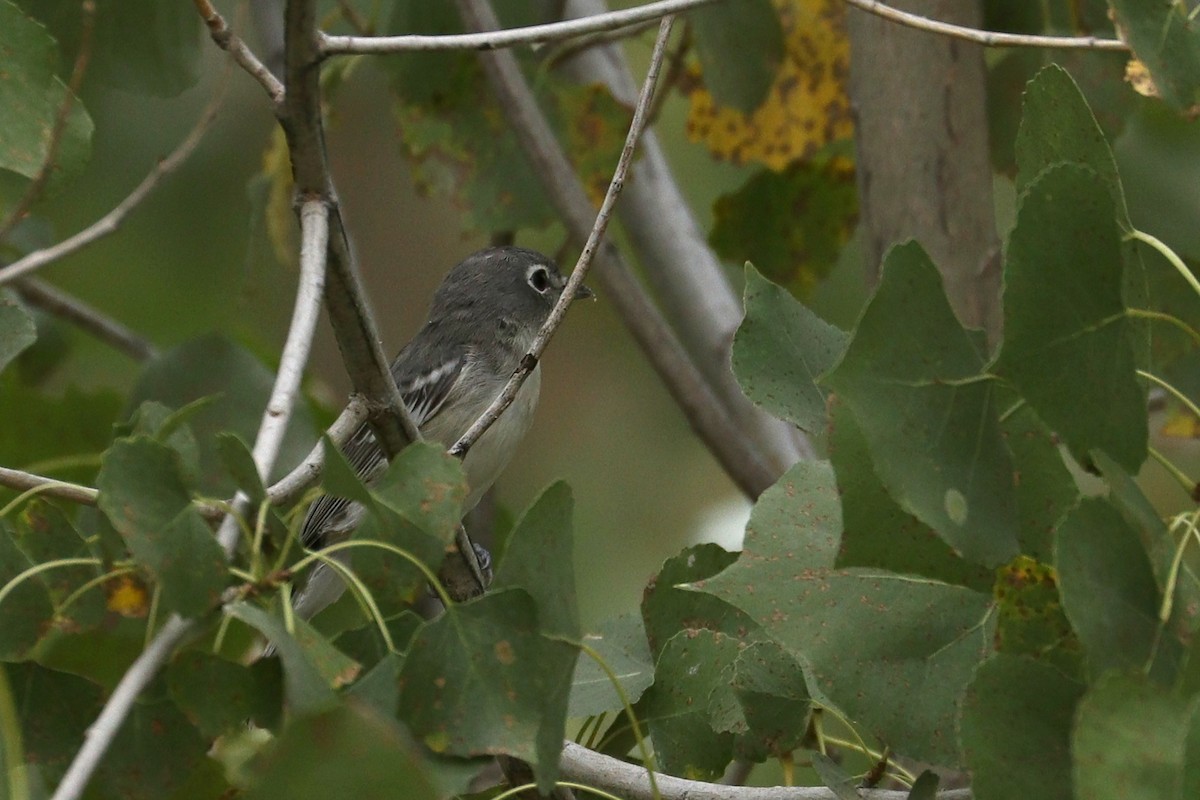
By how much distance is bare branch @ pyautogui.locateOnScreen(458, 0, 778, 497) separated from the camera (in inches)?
135

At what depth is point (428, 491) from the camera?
56.9 inches

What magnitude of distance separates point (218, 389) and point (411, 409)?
0.74 meters

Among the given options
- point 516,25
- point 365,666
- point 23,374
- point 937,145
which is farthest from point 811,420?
point 23,374

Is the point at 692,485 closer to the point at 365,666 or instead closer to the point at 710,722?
the point at 710,722

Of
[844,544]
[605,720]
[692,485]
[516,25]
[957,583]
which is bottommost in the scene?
[692,485]

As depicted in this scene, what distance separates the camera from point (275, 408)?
1557mm

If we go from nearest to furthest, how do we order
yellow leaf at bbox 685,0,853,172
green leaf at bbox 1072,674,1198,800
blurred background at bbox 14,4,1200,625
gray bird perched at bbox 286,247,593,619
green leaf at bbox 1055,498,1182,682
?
1. green leaf at bbox 1072,674,1198,800
2. green leaf at bbox 1055,498,1182,682
3. yellow leaf at bbox 685,0,853,172
4. gray bird perched at bbox 286,247,593,619
5. blurred background at bbox 14,4,1200,625

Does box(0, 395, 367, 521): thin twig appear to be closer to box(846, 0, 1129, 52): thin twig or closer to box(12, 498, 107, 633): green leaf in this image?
box(12, 498, 107, 633): green leaf

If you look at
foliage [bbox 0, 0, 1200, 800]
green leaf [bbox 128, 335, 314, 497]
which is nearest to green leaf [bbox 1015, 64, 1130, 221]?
foliage [bbox 0, 0, 1200, 800]

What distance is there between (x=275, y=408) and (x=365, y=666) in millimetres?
294

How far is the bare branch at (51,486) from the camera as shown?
1.73 m

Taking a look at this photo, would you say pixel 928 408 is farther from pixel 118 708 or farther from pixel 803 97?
pixel 803 97

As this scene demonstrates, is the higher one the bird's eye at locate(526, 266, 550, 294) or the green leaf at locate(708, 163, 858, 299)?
the green leaf at locate(708, 163, 858, 299)

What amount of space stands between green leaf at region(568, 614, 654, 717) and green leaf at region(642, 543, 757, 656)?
40mm
